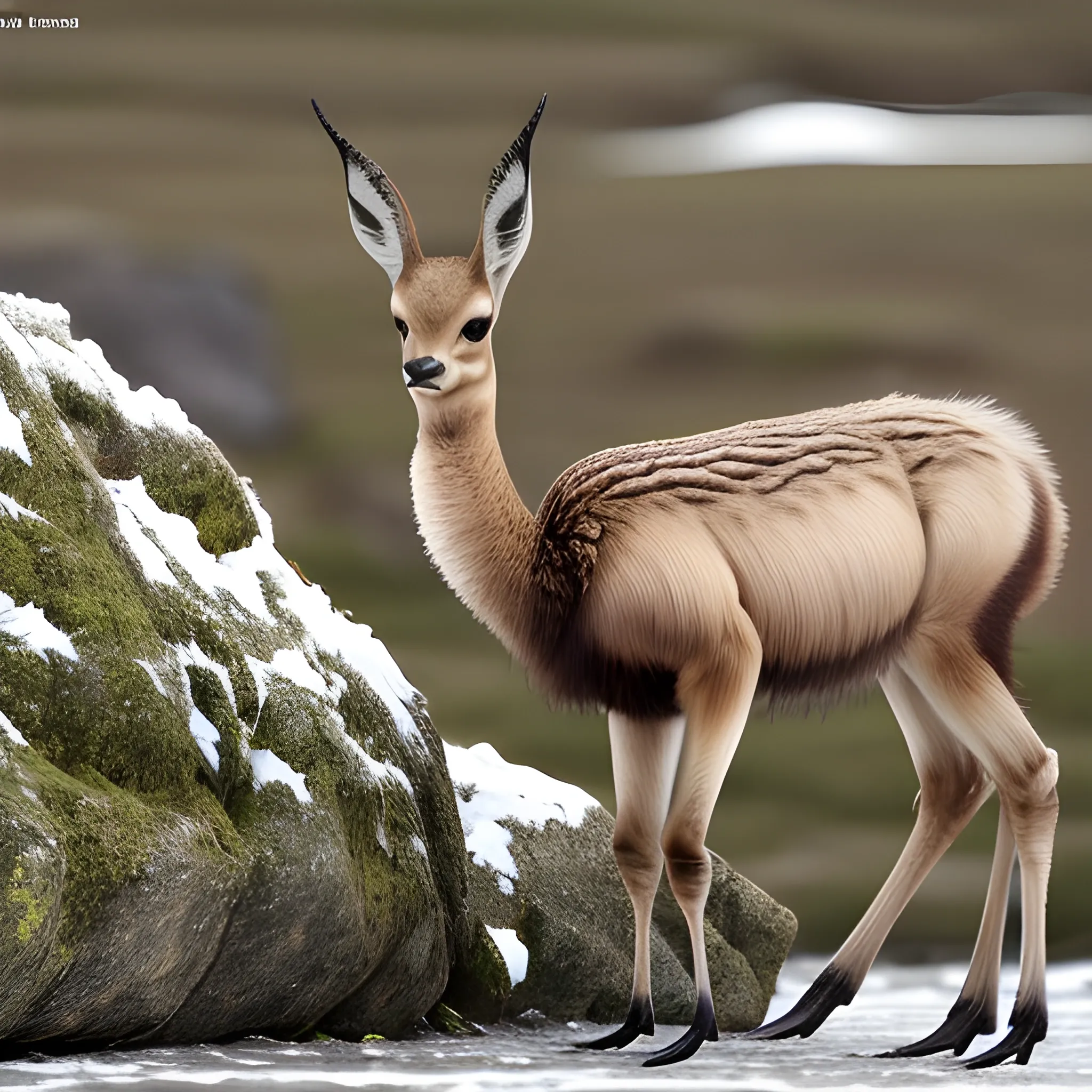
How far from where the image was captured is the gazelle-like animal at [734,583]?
402 cm

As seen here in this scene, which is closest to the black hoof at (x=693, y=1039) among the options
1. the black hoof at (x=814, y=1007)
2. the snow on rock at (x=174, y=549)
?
the black hoof at (x=814, y=1007)

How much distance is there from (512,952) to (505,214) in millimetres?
2183

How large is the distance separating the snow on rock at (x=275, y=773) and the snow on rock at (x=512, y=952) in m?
0.96

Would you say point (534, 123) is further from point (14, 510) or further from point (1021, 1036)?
point (1021, 1036)

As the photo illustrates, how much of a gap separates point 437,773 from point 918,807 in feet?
5.06

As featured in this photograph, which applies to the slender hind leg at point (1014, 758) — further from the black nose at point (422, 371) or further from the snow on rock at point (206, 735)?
the snow on rock at point (206, 735)

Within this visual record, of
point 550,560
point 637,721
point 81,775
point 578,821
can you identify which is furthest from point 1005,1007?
point 81,775

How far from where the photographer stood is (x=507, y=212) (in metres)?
4.07

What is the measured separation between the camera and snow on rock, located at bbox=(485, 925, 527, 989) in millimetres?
4480

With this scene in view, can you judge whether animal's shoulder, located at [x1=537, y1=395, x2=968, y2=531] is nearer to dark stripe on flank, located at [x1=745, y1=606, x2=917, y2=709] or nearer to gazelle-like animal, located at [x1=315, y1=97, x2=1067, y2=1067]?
gazelle-like animal, located at [x1=315, y1=97, x2=1067, y2=1067]

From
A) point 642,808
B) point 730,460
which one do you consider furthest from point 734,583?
point 642,808

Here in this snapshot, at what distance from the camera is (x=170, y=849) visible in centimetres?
329

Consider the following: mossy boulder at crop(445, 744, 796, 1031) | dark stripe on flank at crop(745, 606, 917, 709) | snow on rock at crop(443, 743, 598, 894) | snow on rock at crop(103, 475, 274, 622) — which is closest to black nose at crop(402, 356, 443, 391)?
snow on rock at crop(103, 475, 274, 622)

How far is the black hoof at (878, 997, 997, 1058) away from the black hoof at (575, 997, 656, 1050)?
71 centimetres
